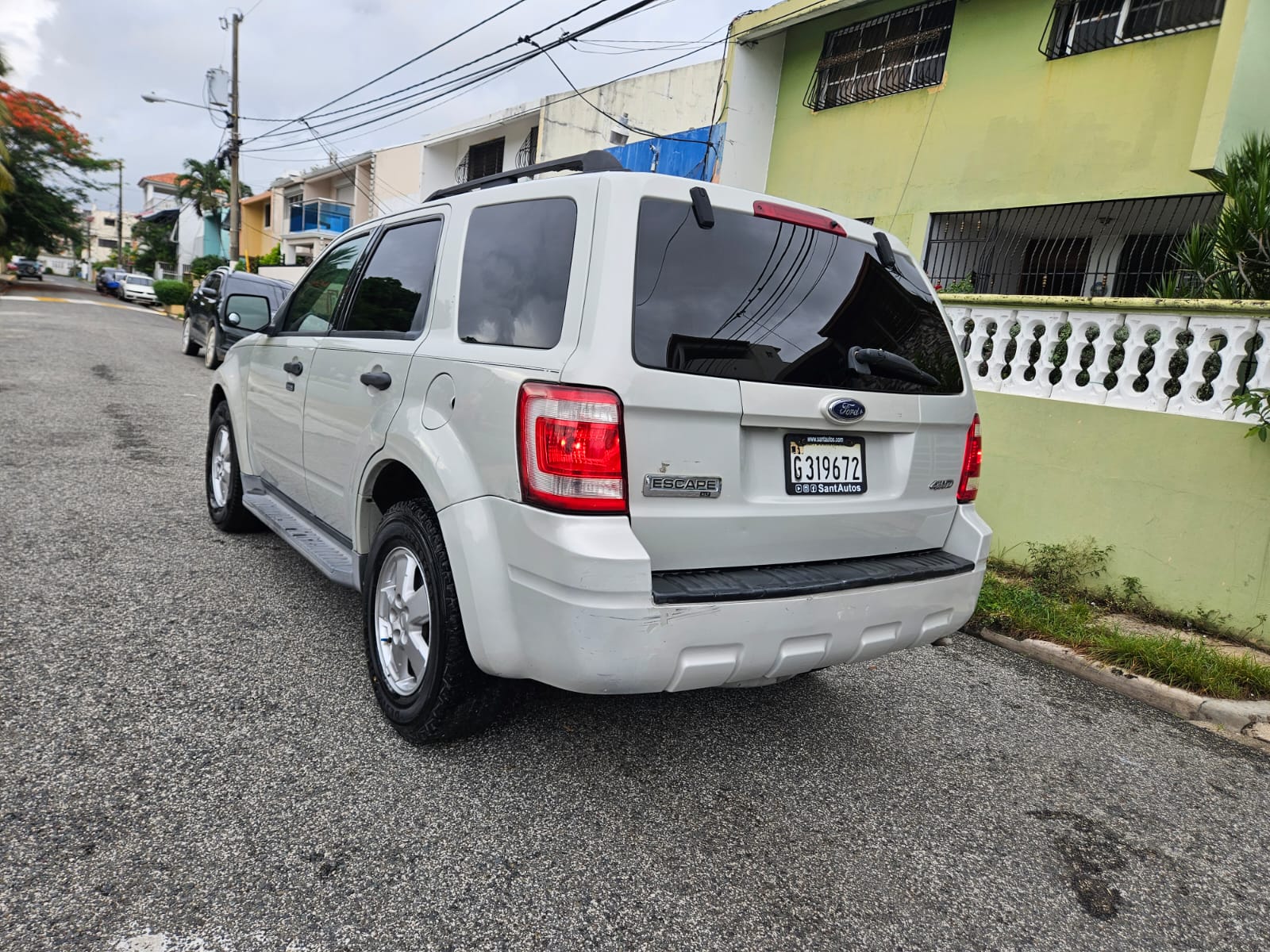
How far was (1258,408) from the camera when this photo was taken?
4.48 metres

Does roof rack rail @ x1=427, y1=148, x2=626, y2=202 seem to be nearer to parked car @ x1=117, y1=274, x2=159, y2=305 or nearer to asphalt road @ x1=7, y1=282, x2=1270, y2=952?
asphalt road @ x1=7, y1=282, x2=1270, y2=952

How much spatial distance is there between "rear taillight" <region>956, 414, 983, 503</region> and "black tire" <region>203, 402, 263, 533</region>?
376cm

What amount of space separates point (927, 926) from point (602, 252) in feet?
6.66

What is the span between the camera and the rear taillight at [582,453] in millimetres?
2215

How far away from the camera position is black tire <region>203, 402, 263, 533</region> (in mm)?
4816

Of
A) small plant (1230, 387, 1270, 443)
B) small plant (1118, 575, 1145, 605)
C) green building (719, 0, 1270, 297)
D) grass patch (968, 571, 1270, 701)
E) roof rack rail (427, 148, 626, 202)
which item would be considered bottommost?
grass patch (968, 571, 1270, 701)

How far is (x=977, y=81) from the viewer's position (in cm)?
892

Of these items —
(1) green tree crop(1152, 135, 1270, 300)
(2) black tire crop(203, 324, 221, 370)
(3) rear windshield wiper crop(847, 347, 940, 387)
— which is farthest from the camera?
(2) black tire crop(203, 324, 221, 370)

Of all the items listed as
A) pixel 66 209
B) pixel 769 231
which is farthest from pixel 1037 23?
pixel 66 209

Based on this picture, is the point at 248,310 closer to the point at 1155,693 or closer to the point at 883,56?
the point at 1155,693

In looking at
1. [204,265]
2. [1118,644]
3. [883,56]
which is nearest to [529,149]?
[883,56]

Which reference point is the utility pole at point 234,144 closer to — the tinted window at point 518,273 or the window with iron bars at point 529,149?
the window with iron bars at point 529,149

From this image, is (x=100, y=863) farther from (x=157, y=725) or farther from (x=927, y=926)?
(x=927, y=926)

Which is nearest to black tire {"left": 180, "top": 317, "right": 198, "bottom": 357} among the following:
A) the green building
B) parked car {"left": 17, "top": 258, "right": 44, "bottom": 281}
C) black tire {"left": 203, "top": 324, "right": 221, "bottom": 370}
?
black tire {"left": 203, "top": 324, "right": 221, "bottom": 370}
